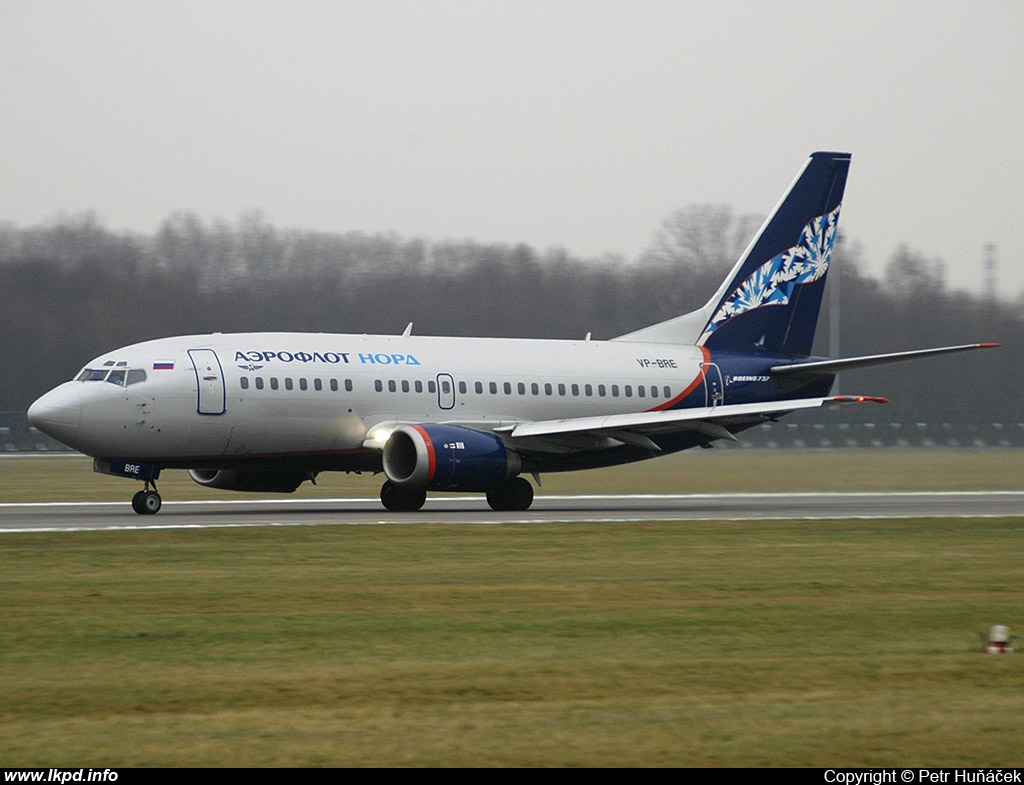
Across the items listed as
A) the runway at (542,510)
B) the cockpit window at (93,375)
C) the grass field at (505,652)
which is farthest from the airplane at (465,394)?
the grass field at (505,652)

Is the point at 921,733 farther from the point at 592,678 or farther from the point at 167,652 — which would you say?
the point at 167,652

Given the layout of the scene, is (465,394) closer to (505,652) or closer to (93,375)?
(93,375)

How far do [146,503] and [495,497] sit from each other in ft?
24.5

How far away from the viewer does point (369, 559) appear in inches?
781

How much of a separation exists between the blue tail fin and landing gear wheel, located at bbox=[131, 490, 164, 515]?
14208 millimetres

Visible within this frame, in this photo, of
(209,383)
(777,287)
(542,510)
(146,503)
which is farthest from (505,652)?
(777,287)

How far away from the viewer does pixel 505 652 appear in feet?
40.6

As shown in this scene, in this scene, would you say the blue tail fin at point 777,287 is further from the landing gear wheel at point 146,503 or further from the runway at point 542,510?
the landing gear wheel at point 146,503

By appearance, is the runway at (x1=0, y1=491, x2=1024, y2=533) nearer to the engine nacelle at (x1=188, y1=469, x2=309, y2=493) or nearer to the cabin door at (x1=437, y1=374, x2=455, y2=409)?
the engine nacelle at (x1=188, y1=469, x2=309, y2=493)

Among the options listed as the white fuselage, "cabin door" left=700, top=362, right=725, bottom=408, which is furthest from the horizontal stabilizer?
the white fuselage

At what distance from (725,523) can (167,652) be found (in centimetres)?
1549

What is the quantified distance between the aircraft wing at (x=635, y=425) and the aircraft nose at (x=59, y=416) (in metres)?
8.79

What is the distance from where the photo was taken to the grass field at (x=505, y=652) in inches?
353
